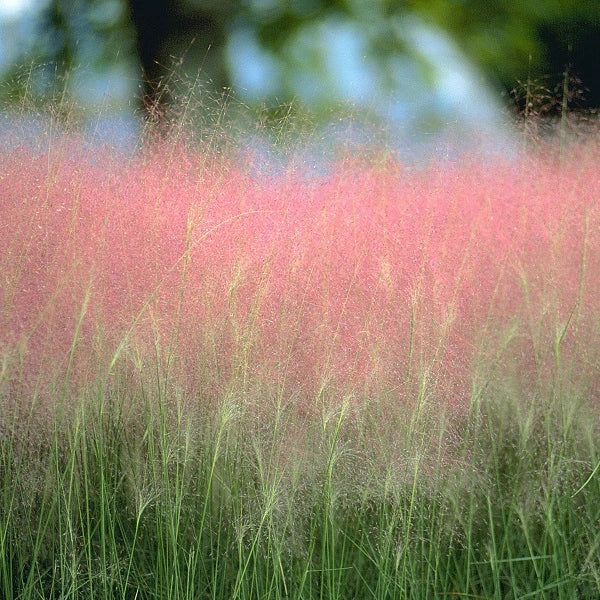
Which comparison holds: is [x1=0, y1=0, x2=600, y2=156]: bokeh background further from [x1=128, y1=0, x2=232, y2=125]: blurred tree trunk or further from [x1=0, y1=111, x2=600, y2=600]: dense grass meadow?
[x1=0, y1=111, x2=600, y2=600]: dense grass meadow

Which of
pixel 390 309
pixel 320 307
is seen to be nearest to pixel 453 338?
pixel 390 309

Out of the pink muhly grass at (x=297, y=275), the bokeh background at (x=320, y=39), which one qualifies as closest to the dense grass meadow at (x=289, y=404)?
the pink muhly grass at (x=297, y=275)

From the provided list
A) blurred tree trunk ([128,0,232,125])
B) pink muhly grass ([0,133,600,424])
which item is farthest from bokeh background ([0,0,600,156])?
pink muhly grass ([0,133,600,424])

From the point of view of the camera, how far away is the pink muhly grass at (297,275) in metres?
1.97

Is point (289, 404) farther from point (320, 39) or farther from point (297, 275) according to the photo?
point (320, 39)

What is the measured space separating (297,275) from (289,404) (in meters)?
0.32

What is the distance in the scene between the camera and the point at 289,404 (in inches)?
77.2

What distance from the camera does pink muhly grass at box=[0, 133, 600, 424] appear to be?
1975 mm

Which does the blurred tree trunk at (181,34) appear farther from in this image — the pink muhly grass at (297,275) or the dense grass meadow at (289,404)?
the dense grass meadow at (289,404)

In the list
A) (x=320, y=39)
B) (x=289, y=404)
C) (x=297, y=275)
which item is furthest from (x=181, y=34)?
(x=289, y=404)

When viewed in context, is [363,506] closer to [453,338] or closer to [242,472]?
[242,472]

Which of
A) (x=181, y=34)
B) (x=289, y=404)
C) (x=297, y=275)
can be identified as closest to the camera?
(x=289, y=404)

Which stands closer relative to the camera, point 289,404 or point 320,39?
point 289,404

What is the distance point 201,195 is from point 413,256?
547mm
